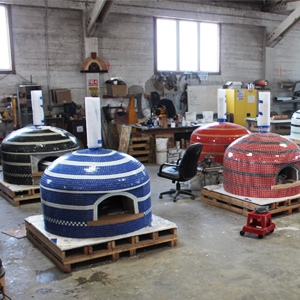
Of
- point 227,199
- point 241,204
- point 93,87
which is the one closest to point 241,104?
point 93,87

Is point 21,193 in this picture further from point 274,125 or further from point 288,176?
point 274,125

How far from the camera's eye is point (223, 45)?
1520 cm

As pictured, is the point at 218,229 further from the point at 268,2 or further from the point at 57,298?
the point at 268,2

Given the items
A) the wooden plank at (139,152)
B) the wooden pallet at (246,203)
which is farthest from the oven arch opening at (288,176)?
the wooden plank at (139,152)

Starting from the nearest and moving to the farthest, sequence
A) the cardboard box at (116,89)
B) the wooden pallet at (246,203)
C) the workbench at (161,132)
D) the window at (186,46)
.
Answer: the wooden pallet at (246,203) → the workbench at (161,132) → the cardboard box at (116,89) → the window at (186,46)

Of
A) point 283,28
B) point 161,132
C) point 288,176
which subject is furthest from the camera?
point 283,28

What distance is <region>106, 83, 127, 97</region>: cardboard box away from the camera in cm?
1274

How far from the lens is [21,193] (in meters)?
7.30

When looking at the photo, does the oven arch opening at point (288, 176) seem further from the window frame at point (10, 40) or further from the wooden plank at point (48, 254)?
the window frame at point (10, 40)

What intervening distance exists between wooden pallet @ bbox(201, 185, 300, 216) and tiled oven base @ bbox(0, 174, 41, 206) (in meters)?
3.39

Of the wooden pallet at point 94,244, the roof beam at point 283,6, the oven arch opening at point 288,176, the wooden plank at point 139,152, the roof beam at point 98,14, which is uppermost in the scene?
the roof beam at point 283,6

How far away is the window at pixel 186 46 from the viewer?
45.9 ft

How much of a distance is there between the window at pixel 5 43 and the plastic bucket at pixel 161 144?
5252mm

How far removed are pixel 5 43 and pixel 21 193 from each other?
632cm
